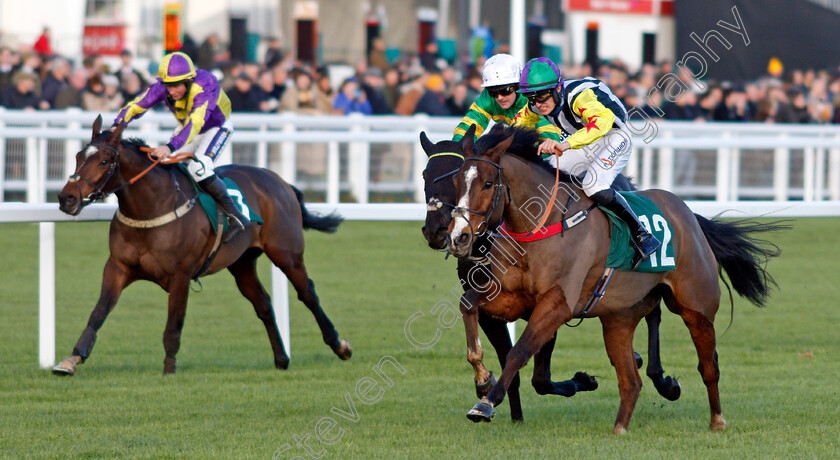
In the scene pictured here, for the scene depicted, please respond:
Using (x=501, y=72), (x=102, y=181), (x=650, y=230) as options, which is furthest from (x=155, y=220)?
(x=650, y=230)

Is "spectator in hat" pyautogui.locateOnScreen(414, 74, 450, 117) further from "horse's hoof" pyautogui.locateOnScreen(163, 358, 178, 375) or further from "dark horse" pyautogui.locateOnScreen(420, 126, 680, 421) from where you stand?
"dark horse" pyautogui.locateOnScreen(420, 126, 680, 421)

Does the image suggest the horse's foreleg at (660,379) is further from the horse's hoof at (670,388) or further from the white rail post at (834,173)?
the white rail post at (834,173)

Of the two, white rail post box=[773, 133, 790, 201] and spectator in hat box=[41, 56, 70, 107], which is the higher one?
spectator in hat box=[41, 56, 70, 107]

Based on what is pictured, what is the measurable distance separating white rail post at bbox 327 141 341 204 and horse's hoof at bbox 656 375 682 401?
6.79 m

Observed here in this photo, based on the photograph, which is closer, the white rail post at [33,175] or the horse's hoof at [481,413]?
the horse's hoof at [481,413]

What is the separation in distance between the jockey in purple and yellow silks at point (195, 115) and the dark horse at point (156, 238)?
0.12 meters

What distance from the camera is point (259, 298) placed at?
741cm

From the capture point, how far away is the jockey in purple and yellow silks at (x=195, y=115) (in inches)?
271

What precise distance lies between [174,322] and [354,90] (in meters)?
8.44

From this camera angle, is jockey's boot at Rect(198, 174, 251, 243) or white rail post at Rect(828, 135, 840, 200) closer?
jockey's boot at Rect(198, 174, 251, 243)

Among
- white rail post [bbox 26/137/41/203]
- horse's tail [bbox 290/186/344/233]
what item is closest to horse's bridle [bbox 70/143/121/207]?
horse's tail [bbox 290/186/344/233]

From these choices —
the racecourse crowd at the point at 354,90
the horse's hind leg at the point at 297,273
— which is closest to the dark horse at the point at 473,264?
the horse's hind leg at the point at 297,273

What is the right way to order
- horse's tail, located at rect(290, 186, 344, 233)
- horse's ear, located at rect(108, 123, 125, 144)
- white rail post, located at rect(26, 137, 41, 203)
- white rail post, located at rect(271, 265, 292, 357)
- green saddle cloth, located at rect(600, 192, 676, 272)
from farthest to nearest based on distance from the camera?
1. white rail post, located at rect(26, 137, 41, 203)
2. horse's tail, located at rect(290, 186, 344, 233)
3. white rail post, located at rect(271, 265, 292, 357)
4. horse's ear, located at rect(108, 123, 125, 144)
5. green saddle cloth, located at rect(600, 192, 676, 272)

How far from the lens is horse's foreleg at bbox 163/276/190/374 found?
6570 millimetres
